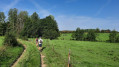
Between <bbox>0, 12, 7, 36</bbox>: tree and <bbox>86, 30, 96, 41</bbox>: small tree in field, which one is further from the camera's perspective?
<bbox>0, 12, 7, 36</bbox>: tree

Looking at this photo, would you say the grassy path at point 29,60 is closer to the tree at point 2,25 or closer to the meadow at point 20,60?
the meadow at point 20,60

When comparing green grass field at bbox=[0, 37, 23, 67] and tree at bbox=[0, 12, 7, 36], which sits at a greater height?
tree at bbox=[0, 12, 7, 36]

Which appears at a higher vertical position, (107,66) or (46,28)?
(46,28)

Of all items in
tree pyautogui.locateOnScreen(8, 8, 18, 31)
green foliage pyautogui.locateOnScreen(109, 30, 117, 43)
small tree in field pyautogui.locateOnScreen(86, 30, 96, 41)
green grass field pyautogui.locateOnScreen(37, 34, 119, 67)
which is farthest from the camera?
tree pyautogui.locateOnScreen(8, 8, 18, 31)

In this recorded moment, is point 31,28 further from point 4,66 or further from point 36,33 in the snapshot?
point 4,66

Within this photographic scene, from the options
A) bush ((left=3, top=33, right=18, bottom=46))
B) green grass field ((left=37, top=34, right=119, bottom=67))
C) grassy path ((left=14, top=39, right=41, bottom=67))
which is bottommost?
green grass field ((left=37, top=34, right=119, bottom=67))

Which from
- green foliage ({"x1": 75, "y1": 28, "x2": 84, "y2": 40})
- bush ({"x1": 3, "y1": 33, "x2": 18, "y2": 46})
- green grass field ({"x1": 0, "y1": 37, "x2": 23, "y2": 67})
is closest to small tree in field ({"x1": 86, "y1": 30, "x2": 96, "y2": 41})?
green foliage ({"x1": 75, "y1": 28, "x2": 84, "y2": 40})

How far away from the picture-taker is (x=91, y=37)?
187 feet

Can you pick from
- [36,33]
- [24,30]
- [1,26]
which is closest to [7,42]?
[24,30]

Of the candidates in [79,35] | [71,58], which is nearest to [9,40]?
[71,58]

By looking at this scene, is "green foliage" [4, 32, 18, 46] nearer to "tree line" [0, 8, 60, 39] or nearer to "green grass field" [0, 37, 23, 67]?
"green grass field" [0, 37, 23, 67]

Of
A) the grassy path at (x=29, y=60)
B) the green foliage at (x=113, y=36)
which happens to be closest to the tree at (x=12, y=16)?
the green foliage at (x=113, y=36)

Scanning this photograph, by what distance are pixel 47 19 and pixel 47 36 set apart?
1905cm

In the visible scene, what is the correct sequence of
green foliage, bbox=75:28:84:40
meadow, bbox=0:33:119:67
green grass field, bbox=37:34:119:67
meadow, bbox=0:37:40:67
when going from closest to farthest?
meadow, bbox=0:37:40:67 → meadow, bbox=0:33:119:67 → green grass field, bbox=37:34:119:67 → green foliage, bbox=75:28:84:40
